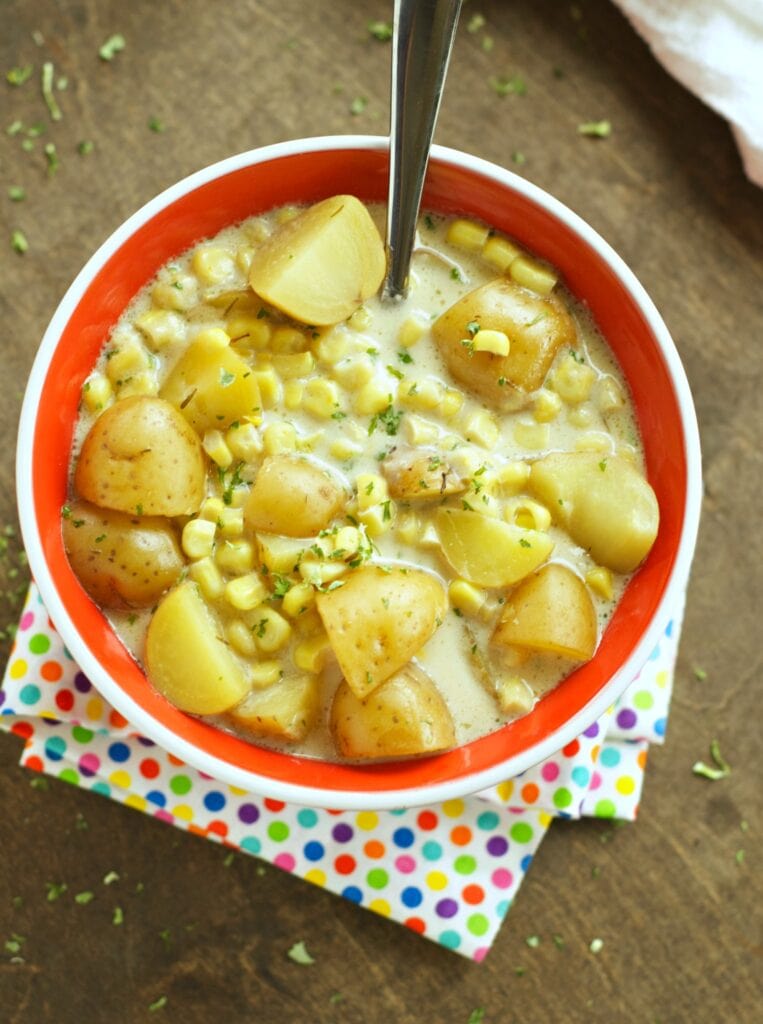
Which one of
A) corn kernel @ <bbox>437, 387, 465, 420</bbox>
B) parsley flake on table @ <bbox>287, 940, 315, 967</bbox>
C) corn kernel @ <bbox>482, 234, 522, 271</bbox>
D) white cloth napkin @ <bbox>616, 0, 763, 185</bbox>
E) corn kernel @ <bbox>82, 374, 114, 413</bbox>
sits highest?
white cloth napkin @ <bbox>616, 0, 763, 185</bbox>

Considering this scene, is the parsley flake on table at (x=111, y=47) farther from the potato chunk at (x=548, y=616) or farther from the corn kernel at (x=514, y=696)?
the corn kernel at (x=514, y=696)

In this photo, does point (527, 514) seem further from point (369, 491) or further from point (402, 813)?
point (402, 813)

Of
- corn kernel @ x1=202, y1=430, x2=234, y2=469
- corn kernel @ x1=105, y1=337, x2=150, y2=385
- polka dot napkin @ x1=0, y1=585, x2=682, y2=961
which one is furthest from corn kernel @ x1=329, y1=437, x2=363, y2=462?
polka dot napkin @ x1=0, y1=585, x2=682, y2=961

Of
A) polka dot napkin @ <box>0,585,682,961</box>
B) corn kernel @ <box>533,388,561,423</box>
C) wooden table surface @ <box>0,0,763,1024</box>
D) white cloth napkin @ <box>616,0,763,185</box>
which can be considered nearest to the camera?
corn kernel @ <box>533,388,561,423</box>

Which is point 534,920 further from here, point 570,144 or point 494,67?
point 494,67

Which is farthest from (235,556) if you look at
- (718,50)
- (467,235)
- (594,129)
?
(718,50)

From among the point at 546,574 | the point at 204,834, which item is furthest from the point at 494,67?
the point at 204,834

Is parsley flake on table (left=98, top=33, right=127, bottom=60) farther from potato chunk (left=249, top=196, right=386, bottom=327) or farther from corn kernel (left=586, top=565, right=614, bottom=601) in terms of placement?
corn kernel (left=586, top=565, right=614, bottom=601)
